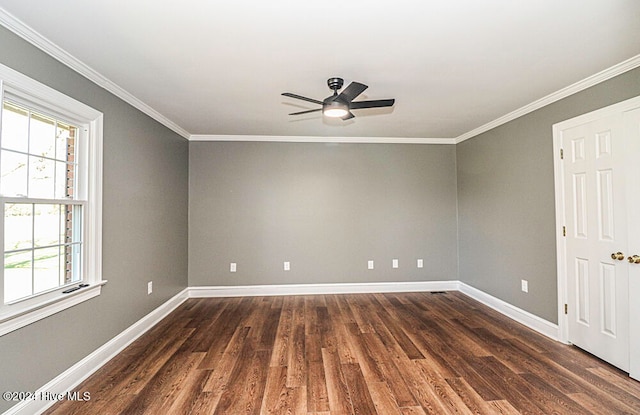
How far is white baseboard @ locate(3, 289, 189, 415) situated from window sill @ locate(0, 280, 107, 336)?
47 centimetres

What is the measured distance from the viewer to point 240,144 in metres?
4.63

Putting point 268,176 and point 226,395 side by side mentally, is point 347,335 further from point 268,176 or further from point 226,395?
point 268,176

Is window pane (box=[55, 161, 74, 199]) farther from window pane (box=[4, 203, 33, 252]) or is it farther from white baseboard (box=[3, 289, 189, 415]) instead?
white baseboard (box=[3, 289, 189, 415])

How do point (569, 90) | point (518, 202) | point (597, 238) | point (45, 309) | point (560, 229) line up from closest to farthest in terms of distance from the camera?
point (45, 309) < point (597, 238) < point (569, 90) < point (560, 229) < point (518, 202)

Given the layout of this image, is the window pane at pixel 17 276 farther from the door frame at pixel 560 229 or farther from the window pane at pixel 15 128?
the door frame at pixel 560 229

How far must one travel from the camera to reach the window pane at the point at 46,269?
201 centimetres

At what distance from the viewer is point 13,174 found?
1853 millimetres

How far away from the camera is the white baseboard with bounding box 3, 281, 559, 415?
81.5 inches

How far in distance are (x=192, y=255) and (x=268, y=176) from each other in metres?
1.70

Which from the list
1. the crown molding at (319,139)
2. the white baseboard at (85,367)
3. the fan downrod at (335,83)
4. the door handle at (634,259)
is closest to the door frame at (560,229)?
the door handle at (634,259)

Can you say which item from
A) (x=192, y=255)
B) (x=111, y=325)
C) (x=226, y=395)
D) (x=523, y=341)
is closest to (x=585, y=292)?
(x=523, y=341)

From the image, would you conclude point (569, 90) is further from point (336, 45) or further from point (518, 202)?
point (336, 45)

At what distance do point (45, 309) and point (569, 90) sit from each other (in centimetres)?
469

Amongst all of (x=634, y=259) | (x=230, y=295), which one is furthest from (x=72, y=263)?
(x=634, y=259)
